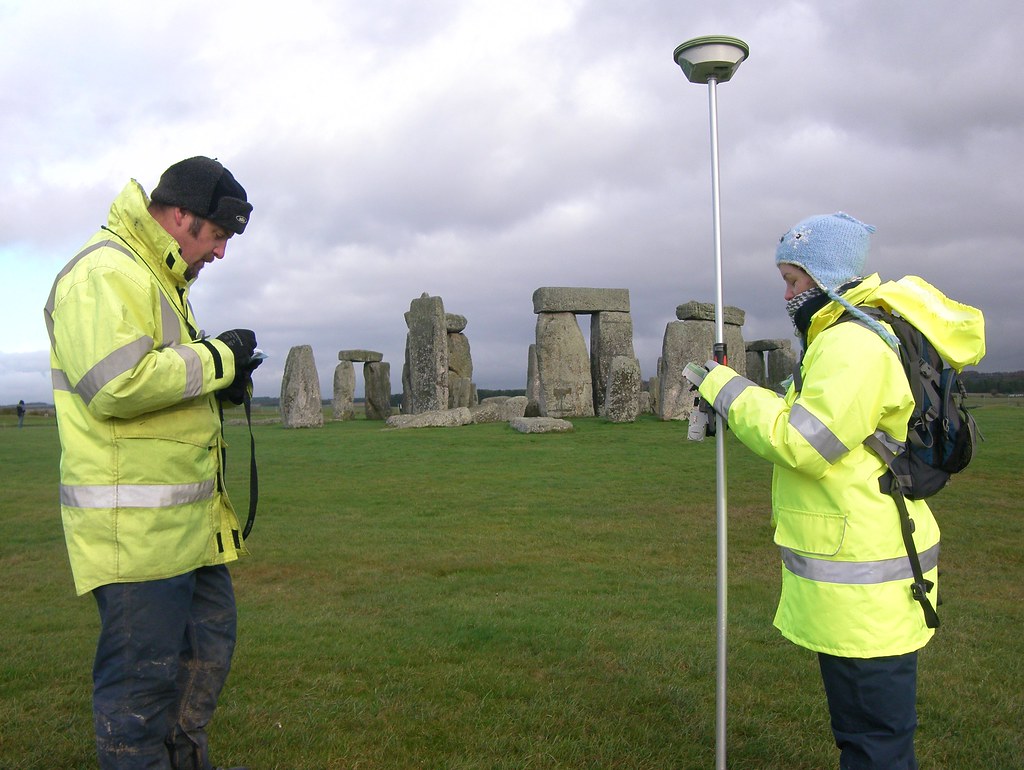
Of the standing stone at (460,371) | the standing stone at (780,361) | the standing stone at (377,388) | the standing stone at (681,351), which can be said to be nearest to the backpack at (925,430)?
the standing stone at (681,351)

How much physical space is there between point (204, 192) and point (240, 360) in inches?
21.0

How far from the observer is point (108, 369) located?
88.5 inches

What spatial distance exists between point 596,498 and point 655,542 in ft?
6.61

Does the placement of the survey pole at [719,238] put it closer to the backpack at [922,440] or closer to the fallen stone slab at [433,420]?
the backpack at [922,440]

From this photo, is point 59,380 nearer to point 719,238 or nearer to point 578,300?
point 719,238

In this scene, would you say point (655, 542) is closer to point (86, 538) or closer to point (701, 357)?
point (86, 538)

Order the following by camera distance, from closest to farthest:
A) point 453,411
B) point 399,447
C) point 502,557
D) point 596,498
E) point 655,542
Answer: point 502,557, point 655,542, point 596,498, point 399,447, point 453,411

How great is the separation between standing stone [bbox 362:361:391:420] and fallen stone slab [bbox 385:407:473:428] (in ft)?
20.8

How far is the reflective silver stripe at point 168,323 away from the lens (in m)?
2.54

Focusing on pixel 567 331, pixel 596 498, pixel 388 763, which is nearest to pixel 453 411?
pixel 567 331

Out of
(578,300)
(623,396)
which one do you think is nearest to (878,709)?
(623,396)

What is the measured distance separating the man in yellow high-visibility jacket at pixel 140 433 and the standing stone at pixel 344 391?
74.0ft

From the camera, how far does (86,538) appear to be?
2312 mm

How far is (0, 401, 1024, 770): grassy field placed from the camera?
3162 millimetres
